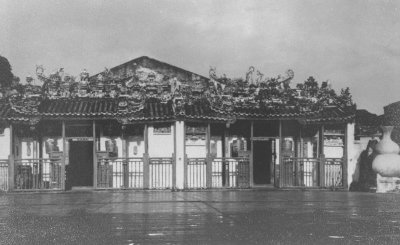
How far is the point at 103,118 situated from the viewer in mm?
24141

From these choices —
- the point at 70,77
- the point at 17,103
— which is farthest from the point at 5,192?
the point at 70,77

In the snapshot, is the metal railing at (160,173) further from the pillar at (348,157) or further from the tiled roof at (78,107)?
the pillar at (348,157)

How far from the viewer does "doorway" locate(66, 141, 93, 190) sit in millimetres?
25953

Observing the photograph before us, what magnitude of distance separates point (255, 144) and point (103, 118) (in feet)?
23.5

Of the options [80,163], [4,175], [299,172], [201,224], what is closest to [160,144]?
[80,163]

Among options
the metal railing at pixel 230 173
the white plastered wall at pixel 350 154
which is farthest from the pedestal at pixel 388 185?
the metal railing at pixel 230 173

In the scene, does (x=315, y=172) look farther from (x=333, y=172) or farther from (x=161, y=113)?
(x=161, y=113)

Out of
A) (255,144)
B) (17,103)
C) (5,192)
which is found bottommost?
(5,192)

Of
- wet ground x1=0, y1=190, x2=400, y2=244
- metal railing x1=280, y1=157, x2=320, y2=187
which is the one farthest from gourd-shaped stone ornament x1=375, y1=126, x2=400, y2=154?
wet ground x1=0, y1=190, x2=400, y2=244

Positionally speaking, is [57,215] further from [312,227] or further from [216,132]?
[216,132]

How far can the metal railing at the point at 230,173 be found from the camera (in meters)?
24.2

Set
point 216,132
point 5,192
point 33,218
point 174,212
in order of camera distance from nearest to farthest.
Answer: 1. point 33,218
2. point 174,212
3. point 5,192
4. point 216,132

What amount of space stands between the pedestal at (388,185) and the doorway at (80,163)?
12.2 metres

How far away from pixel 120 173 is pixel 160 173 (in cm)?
194
